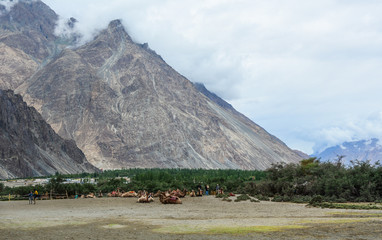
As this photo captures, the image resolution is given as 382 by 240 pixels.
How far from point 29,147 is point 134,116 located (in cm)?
5383

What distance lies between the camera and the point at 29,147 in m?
105

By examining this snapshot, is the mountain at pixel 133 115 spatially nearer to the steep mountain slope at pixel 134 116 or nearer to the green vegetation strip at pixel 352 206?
the steep mountain slope at pixel 134 116

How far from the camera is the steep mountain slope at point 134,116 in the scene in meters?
144

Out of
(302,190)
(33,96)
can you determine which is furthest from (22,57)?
(302,190)

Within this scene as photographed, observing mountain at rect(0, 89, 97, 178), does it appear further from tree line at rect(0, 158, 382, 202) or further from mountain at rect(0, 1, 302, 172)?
tree line at rect(0, 158, 382, 202)

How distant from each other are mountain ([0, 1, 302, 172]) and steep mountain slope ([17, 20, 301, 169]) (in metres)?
0.32

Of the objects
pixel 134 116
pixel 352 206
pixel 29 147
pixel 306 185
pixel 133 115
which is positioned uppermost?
pixel 133 115

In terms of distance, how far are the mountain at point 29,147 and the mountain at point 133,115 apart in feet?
61.8

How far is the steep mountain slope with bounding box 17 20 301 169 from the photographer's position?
14425cm

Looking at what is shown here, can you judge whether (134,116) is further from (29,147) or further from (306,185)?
(306,185)

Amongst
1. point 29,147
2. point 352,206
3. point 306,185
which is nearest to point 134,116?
point 29,147

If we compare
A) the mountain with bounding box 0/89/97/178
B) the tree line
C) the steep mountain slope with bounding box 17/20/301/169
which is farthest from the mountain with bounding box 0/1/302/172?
the tree line

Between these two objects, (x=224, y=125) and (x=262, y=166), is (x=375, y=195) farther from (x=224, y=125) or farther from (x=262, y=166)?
(x=224, y=125)

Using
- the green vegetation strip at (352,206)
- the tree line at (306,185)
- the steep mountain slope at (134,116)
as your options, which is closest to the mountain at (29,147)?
the steep mountain slope at (134,116)
